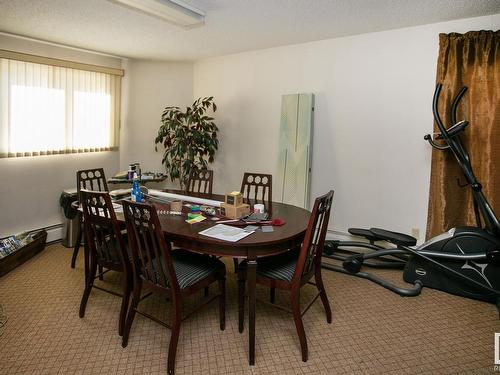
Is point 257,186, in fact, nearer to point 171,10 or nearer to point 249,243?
point 249,243

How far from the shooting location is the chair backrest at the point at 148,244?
77.0 inches

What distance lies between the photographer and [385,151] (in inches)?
142

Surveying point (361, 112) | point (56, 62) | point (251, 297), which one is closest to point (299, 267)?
point (251, 297)

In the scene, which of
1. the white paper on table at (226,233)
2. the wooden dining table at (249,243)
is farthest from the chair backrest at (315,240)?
the white paper on table at (226,233)

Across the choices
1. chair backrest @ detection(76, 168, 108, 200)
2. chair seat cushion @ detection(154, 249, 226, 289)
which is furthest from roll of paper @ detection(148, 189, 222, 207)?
chair backrest @ detection(76, 168, 108, 200)

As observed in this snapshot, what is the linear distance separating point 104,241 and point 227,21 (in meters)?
2.13

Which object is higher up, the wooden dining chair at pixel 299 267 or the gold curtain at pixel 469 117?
the gold curtain at pixel 469 117

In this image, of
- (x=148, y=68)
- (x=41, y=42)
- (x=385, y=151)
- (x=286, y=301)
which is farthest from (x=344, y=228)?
(x=41, y=42)

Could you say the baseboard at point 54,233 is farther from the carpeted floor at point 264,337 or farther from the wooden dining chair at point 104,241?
the wooden dining chair at point 104,241

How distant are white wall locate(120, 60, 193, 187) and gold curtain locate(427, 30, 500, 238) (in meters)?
3.23

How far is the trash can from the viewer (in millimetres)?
3953

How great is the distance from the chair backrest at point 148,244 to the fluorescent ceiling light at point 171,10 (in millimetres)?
1517

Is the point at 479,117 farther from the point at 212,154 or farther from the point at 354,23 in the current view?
the point at 212,154

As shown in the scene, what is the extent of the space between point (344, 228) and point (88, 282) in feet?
8.54
